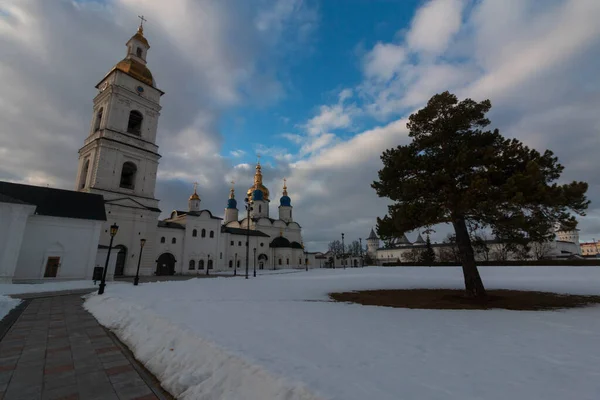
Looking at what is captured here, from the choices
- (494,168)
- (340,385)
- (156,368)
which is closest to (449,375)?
(340,385)

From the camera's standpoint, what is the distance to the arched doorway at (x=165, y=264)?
3756cm

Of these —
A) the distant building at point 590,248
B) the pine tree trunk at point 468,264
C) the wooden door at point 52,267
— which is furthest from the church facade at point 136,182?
the distant building at point 590,248

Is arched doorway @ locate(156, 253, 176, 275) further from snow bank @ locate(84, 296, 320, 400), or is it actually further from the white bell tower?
snow bank @ locate(84, 296, 320, 400)

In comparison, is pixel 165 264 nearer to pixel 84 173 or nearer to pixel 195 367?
pixel 84 173

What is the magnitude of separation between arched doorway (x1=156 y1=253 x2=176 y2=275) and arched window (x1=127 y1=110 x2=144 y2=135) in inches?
681

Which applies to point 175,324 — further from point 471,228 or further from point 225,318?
point 471,228

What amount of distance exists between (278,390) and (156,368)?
9.10 ft

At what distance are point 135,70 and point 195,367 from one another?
137 feet

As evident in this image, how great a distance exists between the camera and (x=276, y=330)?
5652 millimetres

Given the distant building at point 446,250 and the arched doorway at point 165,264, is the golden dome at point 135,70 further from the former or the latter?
the distant building at point 446,250

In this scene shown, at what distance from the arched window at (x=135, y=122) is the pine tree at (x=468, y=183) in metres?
34.5

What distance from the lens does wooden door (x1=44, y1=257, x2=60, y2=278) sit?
21.6m

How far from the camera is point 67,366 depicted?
186 inches

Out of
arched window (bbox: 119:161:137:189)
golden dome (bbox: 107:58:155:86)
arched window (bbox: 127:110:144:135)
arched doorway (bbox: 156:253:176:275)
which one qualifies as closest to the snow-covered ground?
arched window (bbox: 119:161:137:189)
